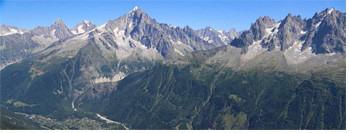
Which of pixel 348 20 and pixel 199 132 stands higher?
pixel 348 20

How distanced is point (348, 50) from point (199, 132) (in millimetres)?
53251

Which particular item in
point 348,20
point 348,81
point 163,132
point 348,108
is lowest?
point 163,132

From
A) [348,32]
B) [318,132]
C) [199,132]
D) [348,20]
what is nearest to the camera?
[318,132]

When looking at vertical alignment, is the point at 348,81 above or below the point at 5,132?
above

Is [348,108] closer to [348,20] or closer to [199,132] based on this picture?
[348,20]

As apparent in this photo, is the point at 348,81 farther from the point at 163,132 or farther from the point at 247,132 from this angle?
the point at 163,132

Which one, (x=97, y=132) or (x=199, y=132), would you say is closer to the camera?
(x=97, y=132)

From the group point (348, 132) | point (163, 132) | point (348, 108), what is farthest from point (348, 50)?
point (163, 132)

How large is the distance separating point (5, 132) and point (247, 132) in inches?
1853

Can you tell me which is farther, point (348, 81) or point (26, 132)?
point (348, 81)

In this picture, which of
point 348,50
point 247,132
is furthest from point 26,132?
point 348,50

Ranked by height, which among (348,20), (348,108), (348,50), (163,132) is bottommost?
(163,132)

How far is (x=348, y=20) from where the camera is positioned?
7606 centimetres

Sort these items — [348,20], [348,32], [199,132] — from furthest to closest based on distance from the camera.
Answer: [348,32] < [348,20] < [199,132]
